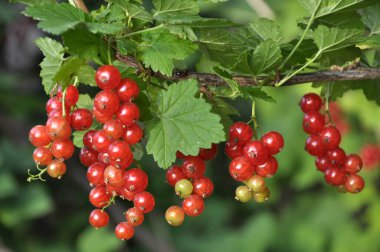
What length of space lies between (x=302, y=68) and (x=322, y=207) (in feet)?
11.3

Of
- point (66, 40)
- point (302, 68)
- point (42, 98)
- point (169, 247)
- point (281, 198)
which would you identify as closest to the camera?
point (66, 40)

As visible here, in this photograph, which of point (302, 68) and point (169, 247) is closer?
point (302, 68)

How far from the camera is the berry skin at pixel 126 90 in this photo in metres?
0.83

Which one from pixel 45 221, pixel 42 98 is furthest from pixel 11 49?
pixel 45 221

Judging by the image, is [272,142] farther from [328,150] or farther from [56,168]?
[56,168]

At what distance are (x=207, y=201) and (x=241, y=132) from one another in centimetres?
377

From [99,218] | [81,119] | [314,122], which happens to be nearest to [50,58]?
[81,119]

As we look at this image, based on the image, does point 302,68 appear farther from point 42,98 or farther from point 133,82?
point 42,98

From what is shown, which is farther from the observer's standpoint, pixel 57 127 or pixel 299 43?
pixel 299 43

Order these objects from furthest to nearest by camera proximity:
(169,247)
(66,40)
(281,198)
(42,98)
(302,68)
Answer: (281,198) → (169,247) → (42,98) → (302,68) → (66,40)

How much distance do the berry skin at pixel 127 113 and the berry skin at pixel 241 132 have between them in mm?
169

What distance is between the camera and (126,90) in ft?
2.72

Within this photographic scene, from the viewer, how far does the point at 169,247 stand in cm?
401

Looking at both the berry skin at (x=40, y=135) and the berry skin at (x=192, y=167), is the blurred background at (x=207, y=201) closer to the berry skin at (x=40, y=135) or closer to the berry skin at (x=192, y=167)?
the berry skin at (x=192, y=167)
